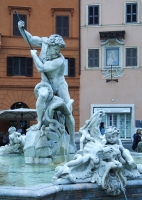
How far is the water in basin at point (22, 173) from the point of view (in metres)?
→ 6.47

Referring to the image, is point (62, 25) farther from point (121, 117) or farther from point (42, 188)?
point (42, 188)

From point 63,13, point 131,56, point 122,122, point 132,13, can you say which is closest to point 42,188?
point 122,122

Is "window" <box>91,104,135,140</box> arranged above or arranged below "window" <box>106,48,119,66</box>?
below

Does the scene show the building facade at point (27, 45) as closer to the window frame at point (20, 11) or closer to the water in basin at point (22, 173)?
the window frame at point (20, 11)

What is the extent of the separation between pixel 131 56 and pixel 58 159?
24359mm

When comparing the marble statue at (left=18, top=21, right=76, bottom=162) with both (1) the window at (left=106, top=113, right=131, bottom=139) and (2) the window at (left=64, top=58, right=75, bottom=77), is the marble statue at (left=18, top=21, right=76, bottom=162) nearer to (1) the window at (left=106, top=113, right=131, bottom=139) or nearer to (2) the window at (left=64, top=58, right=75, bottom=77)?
(1) the window at (left=106, top=113, right=131, bottom=139)

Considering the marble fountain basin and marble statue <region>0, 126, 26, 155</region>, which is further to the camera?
marble statue <region>0, 126, 26, 155</region>

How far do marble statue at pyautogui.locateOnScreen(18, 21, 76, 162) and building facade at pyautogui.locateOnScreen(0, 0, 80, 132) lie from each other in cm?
2241

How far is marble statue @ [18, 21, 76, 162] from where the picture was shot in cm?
911

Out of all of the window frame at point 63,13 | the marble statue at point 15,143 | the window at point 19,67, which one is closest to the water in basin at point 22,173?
the marble statue at point 15,143

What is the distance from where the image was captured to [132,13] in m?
33.0

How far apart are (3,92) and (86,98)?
5.64 metres

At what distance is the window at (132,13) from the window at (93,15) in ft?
6.80

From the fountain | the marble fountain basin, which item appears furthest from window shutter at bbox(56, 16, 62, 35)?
the marble fountain basin
